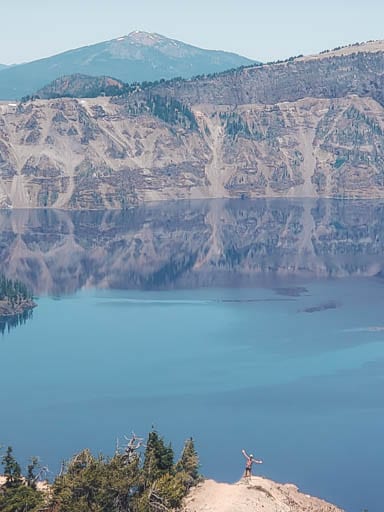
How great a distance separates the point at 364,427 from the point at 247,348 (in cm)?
3517

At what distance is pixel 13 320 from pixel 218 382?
47.8m

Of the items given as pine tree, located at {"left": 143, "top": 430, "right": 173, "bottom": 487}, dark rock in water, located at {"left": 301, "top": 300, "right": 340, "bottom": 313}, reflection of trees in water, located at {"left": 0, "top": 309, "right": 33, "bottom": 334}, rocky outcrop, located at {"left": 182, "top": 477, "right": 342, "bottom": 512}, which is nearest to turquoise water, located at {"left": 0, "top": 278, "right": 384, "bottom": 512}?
dark rock in water, located at {"left": 301, "top": 300, "right": 340, "bottom": 313}

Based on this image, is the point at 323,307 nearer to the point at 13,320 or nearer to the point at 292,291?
the point at 292,291

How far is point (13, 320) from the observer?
14362 cm

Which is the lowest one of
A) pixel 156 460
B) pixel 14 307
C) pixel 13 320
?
pixel 13 320

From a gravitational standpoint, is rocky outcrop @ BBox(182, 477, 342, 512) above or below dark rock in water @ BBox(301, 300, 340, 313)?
above

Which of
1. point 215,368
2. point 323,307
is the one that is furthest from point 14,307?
point 215,368

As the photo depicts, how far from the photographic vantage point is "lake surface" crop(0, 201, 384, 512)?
83938mm

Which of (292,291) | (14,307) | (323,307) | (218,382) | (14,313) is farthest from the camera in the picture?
(292,291)

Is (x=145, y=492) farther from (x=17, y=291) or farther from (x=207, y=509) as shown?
(x=17, y=291)

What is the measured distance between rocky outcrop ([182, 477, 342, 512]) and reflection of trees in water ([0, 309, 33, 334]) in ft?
276

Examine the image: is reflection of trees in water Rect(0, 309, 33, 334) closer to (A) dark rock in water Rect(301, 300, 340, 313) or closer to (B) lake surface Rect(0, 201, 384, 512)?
(B) lake surface Rect(0, 201, 384, 512)

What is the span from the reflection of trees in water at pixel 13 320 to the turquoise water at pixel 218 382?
231cm

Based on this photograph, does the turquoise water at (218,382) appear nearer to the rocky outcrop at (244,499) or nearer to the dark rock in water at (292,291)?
the dark rock in water at (292,291)
